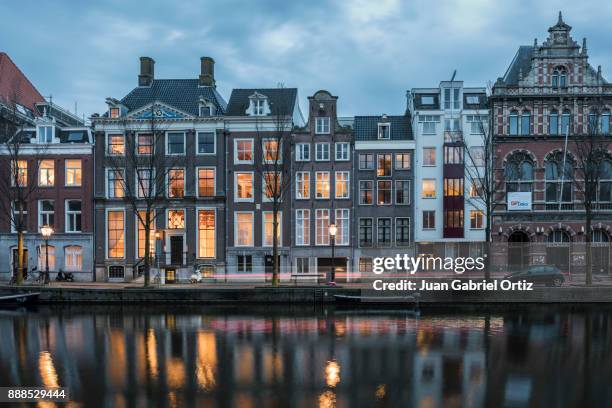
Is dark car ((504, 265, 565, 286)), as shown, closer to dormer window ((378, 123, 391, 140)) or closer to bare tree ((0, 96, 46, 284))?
dormer window ((378, 123, 391, 140))

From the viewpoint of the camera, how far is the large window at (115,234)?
144ft

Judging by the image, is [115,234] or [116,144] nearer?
[115,234]

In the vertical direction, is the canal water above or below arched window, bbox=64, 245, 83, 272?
below

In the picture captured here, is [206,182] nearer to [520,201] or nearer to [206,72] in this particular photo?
[206,72]

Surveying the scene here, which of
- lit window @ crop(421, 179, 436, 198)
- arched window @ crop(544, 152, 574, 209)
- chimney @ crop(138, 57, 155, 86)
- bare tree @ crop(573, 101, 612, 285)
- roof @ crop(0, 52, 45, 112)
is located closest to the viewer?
bare tree @ crop(573, 101, 612, 285)

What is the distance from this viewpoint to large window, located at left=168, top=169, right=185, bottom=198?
43594 millimetres

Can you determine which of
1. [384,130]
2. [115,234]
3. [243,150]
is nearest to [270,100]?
[243,150]

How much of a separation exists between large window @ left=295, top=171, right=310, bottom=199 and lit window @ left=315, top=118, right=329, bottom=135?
13.4 ft

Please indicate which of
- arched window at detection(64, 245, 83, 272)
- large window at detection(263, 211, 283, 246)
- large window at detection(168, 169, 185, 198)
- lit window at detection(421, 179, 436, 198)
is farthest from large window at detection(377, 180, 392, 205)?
arched window at detection(64, 245, 83, 272)

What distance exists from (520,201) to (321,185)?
1838 cm

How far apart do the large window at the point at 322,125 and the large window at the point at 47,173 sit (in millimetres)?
25622

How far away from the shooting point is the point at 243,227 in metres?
43.5

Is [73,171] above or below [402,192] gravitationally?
above

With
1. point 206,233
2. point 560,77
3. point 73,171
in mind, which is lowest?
point 206,233
